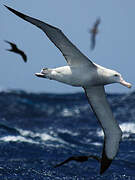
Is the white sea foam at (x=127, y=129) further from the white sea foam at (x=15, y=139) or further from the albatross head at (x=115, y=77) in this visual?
the albatross head at (x=115, y=77)

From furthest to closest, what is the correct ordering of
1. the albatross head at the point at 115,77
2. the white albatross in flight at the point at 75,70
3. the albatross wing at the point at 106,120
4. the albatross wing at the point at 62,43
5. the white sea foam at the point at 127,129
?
the white sea foam at the point at 127,129, the albatross wing at the point at 106,120, the albatross head at the point at 115,77, the white albatross in flight at the point at 75,70, the albatross wing at the point at 62,43

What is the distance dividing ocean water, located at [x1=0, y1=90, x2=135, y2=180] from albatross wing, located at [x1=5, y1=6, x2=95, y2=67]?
14.0 feet

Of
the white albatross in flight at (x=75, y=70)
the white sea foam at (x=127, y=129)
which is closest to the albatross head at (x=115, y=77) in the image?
the white albatross in flight at (x=75, y=70)

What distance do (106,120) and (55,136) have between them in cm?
1169

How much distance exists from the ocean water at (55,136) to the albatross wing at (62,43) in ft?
14.0

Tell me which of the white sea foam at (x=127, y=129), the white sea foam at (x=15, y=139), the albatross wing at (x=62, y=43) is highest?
the albatross wing at (x=62, y=43)

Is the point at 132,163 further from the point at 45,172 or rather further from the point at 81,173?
the point at 45,172

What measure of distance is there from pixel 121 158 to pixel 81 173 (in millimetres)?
3724

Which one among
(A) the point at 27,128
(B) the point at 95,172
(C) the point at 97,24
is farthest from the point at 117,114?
(B) the point at 95,172

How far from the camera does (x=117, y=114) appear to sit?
27.2 metres

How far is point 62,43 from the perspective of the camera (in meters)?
10.0

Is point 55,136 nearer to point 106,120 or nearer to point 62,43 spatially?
point 106,120

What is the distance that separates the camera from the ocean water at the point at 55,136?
45.6 ft

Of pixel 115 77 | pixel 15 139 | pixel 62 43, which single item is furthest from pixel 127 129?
pixel 62 43
